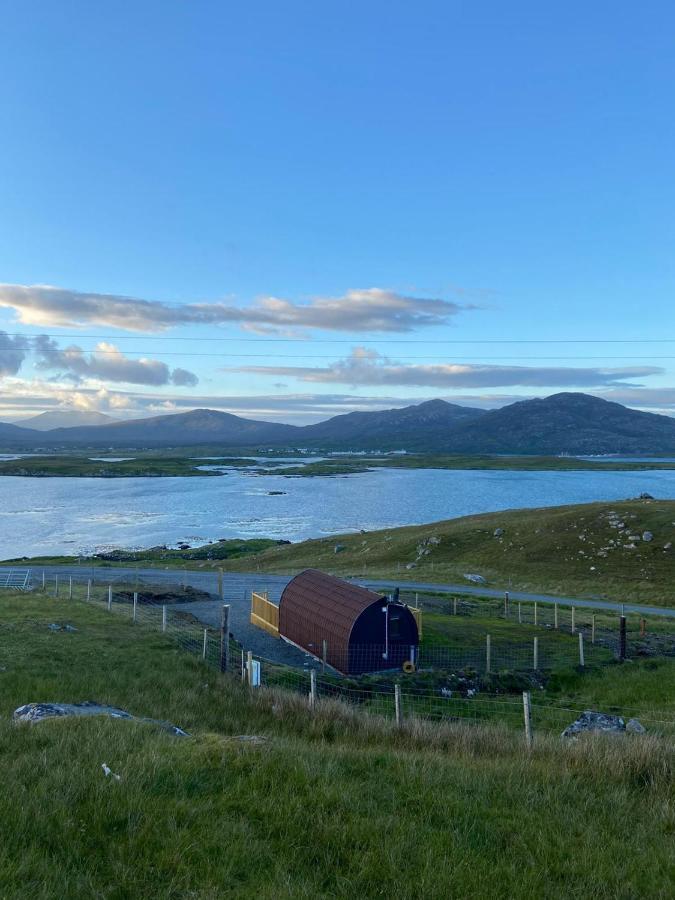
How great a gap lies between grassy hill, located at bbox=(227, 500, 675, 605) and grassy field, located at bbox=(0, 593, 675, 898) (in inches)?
1474

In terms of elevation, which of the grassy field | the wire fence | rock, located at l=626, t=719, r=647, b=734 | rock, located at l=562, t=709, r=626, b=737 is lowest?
the wire fence

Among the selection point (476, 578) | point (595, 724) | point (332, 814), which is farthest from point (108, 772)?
point (476, 578)

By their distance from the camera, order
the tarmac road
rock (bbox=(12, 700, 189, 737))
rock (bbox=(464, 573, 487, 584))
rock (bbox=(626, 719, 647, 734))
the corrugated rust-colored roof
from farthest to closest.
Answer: rock (bbox=(464, 573, 487, 584)) → the tarmac road → the corrugated rust-colored roof → rock (bbox=(626, 719, 647, 734)) → rock (bbox=(12, 700, 189, 737))

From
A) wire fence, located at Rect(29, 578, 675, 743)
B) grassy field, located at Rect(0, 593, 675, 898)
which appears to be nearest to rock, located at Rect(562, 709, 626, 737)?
wire fence, located at Rect(29, 578, 675, 743)

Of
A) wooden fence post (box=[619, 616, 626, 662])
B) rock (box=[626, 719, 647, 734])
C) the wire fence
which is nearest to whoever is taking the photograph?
rock (box=[626, 719, 647, 734])

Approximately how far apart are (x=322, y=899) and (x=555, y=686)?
61.5ft

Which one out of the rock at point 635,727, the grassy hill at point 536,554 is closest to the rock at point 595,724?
the rock at point 635,727

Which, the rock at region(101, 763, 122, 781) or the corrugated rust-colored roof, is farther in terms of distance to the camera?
the corrugated rust-colored roof

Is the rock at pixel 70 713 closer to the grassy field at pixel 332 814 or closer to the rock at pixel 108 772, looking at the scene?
the grassy field at pixel 332 814

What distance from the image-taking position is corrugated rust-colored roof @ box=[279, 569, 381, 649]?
25188 mm

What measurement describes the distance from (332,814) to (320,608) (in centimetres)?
1904

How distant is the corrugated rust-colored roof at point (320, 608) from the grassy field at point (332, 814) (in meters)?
11.9

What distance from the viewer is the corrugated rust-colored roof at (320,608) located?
992 inches

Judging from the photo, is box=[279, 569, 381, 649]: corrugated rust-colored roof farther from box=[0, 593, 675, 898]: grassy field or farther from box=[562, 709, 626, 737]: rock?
box=[0, 593, 675, 898]: grassy field
